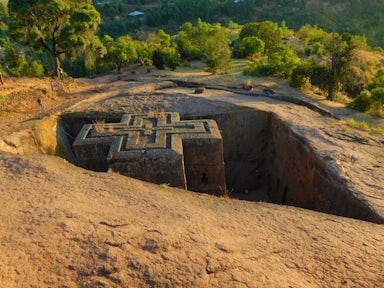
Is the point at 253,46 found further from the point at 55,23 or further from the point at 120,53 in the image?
the point at 55,23

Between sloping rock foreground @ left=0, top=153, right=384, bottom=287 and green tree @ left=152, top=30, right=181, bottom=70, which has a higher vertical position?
green tree @ left=152, top=30, right=181, bottom=70

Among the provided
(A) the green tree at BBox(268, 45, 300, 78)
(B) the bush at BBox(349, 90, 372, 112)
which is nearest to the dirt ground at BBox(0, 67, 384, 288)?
(B) the bush at BBox(349, 90, 372, 112)

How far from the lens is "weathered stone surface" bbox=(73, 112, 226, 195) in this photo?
6.25m

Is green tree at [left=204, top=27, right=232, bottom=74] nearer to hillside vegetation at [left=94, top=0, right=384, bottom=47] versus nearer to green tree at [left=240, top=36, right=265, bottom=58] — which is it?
green tree at [left=240, top=36, right=265, bottom=58]

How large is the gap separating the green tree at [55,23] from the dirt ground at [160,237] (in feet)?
29.0

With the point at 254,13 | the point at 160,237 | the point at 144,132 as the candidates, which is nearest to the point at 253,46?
the point at 144,132

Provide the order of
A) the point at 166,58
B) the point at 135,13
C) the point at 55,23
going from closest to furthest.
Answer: the point at 55,23 → the point at 166,58 → the point at 135,13

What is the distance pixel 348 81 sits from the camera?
13.2m

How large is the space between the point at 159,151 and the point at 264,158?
16.7 feet

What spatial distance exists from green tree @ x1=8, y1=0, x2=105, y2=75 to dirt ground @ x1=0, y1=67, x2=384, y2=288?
883cm

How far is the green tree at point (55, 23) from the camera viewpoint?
40.8 feet

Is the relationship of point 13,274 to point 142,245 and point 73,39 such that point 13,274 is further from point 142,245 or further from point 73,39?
point 73,39

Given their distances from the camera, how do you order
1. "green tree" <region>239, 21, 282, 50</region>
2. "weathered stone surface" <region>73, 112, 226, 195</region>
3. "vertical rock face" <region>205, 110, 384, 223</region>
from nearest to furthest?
"weathered stone surface" <region>73, 112, 226, 195</region>
"vertical rock face" <region>205, 110, 384, 223</region>
"green tree" <region>239, 21, 282, 50</region>

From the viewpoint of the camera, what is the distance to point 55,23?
44.2 feet
